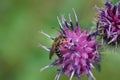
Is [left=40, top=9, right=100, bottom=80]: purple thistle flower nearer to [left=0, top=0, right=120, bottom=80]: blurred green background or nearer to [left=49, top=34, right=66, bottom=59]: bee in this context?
[left=49, top=34, right=66, bottom=59]: bee

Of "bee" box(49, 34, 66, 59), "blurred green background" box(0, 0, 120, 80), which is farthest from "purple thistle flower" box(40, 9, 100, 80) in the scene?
"blurred green background" box(0, 0, 120, 80)

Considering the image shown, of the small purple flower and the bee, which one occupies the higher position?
the small purple flower

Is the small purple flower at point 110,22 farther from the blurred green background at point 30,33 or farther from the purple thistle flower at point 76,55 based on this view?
the blurred green background at point 30,33

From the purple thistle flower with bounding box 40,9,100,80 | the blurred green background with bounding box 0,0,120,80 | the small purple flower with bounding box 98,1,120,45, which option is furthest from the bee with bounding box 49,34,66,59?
the blurred green background with bounding box 0,0,120,80

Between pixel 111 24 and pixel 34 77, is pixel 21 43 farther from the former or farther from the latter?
pixel 111 24

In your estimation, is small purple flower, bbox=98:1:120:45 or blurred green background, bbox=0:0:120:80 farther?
blurred green background, bbox=0:0:120:80

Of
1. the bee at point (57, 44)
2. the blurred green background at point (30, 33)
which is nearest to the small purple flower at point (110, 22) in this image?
the bee at point (57, 44)
